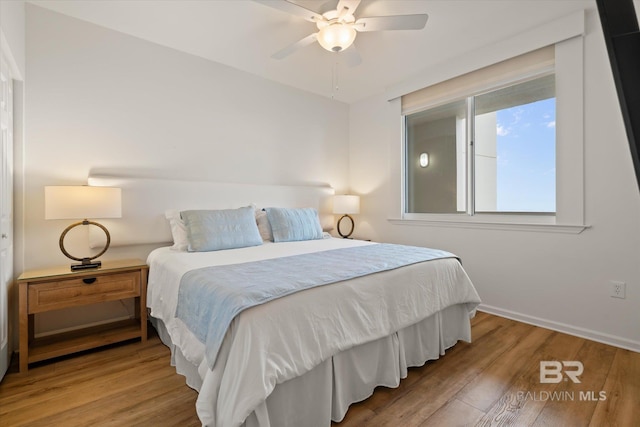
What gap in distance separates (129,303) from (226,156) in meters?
1.68

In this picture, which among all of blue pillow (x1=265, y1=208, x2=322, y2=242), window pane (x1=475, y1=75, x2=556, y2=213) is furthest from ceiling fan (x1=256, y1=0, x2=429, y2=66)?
blue pillow (x1=265, y1=208, x2=322, y2=242)

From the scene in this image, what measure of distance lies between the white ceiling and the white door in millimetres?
849

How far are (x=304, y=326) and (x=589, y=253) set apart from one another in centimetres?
246

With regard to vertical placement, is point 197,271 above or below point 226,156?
below

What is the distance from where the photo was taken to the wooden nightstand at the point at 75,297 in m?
2.00

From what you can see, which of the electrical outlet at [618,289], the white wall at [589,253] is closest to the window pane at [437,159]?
the white wall at [589,253]

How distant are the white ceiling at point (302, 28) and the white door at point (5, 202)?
2.79 ft

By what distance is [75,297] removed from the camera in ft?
7.11

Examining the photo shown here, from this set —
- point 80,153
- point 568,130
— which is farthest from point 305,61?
point 568,130

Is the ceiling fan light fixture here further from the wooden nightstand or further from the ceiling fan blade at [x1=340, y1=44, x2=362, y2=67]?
the wooden nightstand

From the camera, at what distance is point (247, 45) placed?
2.93 meters

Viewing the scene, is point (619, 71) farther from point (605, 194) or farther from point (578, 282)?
point (578, 282)


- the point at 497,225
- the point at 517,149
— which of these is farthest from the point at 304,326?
the point at 517,149
